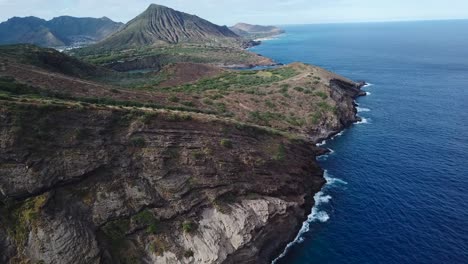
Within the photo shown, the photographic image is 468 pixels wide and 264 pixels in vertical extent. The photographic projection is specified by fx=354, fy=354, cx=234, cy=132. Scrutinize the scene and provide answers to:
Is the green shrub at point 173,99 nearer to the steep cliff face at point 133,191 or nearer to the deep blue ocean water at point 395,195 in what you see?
the steep cliff face at point 133,191

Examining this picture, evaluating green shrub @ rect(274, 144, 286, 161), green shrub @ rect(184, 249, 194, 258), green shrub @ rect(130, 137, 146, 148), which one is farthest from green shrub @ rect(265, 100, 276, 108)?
green shrub @ rect(184, 249, 194, 258)

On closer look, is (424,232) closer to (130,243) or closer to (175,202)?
(175,202)

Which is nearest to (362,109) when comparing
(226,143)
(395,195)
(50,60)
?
(395,195)

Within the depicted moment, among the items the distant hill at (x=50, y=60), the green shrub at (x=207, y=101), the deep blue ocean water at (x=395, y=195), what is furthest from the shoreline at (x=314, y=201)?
the distant hill at (x=50, y=60)

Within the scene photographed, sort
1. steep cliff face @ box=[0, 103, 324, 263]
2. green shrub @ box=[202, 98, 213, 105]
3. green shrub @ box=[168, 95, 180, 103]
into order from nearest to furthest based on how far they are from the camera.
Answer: steep cliff face @ box=[0, 103, 324, 263] → green shrub @ box=[168, 95, 180, 103] → green shrub @ box=[202, 98, 213, 105]

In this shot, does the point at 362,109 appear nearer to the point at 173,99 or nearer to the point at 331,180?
the point at 331,180

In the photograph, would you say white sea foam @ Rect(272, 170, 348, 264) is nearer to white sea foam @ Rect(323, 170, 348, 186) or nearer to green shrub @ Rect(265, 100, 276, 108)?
white sea foam @ Rect(323, 170, 348, 186)

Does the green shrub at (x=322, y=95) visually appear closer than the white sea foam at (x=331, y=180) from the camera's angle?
No

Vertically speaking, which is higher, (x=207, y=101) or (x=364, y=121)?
(x=207, y=101)

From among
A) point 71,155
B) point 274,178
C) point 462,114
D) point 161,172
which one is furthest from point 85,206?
point 462,114
